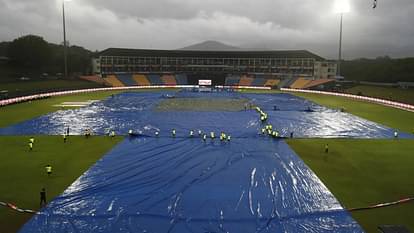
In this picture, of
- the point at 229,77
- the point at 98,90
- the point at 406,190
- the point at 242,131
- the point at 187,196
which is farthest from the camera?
the point at 229,77

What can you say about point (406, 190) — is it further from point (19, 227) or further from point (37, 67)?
point (37, 67)

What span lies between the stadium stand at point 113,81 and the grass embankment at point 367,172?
3869 inches

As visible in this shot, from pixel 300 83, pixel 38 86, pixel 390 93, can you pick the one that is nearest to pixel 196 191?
pixel 390 93

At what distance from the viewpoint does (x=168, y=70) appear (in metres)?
147

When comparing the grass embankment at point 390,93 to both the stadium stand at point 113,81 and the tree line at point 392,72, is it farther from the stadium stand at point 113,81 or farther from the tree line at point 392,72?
the stadium stand at point 113,81

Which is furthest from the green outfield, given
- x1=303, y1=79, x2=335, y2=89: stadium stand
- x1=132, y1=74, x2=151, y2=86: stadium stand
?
x1=303, y1=79, x2=335, y2=89: stadium stand

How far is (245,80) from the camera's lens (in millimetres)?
139375

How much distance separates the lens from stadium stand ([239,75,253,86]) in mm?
135000

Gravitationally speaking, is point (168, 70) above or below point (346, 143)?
above

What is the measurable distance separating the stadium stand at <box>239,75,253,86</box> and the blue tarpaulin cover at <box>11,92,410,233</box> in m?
97.4

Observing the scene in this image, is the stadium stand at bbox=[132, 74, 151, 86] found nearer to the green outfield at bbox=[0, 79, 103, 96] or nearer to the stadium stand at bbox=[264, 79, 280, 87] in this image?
the green outfield at bbox=[0, 79, 103, 96]

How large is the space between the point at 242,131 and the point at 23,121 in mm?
29610

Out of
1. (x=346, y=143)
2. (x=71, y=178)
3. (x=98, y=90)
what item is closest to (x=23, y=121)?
(x=71, y=178)

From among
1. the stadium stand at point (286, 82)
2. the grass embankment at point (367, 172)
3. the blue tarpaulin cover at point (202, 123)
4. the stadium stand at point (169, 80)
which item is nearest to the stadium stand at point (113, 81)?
the stadium stand at point (169, 80)
